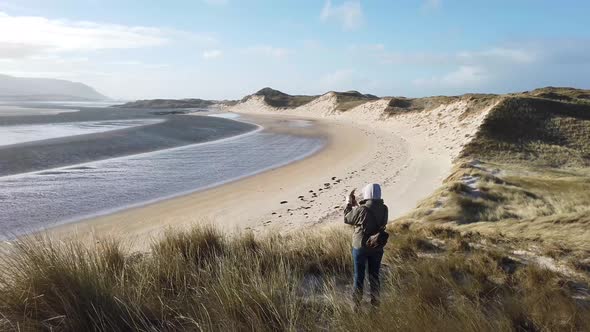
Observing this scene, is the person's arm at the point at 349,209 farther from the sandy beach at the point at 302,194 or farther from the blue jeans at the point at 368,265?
the sandy beach at the point at 302,194

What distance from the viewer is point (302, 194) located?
15.8 m

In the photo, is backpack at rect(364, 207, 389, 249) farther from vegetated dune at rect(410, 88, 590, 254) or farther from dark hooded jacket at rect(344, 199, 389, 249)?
vegetated dune at rect(410, 88, 590, 254)

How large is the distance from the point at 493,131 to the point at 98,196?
25203 millimetres

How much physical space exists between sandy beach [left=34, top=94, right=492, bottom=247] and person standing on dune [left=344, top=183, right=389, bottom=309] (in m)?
2.86

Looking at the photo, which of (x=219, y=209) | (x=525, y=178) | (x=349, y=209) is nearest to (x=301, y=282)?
(x=349, y=209)

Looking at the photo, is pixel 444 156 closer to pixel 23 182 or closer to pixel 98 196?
pixel 98 196

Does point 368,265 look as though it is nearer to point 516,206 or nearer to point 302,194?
point 516,206

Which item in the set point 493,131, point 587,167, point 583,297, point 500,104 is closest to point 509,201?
point 583,297

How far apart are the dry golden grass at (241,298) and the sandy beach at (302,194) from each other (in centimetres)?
129

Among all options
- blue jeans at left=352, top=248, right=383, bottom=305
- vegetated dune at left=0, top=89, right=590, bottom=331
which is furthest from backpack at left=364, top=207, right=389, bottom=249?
vegetated dune at left=0, top=89, right=590, bottom=331

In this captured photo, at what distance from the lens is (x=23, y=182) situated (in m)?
16.5

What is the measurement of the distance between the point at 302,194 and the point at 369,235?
437 inches

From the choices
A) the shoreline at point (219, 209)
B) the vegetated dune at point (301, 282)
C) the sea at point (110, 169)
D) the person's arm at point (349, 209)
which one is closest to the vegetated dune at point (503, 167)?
the vegetated dune at point (301, 282)

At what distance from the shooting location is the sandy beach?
37.8 feet
